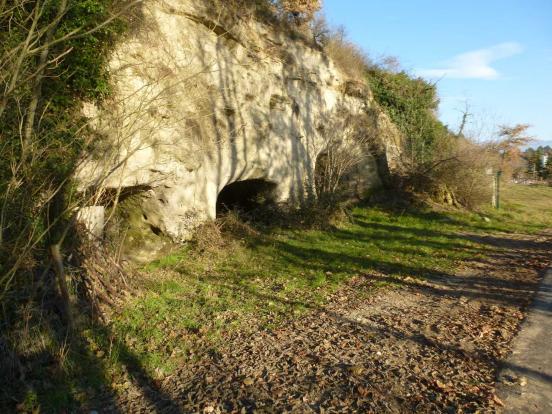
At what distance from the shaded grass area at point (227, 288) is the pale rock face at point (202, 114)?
4.59 feet

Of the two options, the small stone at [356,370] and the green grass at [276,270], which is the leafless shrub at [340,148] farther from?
the small stone at [356,370]

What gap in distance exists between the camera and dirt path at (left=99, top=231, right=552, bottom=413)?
176 inches

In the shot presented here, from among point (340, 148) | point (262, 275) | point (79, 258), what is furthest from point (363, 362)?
point (340, 148)

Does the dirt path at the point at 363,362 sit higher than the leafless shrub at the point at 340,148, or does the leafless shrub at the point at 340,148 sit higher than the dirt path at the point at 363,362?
the leafless shrub at the point at 340,148

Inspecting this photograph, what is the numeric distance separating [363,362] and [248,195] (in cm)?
931

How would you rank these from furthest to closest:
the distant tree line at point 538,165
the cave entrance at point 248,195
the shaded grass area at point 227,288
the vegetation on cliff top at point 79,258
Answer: the distant tree line at point 538,165, the cave entrance at point 248,195, the shaded grass area at point 227,288, the vegetation on cliff top at point 79,258

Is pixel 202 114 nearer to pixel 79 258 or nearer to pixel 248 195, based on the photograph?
pixel 248 195

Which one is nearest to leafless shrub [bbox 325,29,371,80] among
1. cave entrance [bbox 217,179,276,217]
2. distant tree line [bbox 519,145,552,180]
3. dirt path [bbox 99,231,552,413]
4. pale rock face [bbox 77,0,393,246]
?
pale rock face [bbox 77,0,393,246]

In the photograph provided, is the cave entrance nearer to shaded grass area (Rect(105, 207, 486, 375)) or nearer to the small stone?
shaded grass area (Rect(105, 207, 486, 375))

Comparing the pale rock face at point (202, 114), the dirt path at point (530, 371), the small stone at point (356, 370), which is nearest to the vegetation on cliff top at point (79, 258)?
the pale rock face at point (202, 114)

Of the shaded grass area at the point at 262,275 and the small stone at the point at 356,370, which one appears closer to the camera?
the small stone at the point at 356,370

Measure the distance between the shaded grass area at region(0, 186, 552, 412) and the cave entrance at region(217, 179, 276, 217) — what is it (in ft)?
4.72

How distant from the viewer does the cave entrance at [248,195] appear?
1374 cm

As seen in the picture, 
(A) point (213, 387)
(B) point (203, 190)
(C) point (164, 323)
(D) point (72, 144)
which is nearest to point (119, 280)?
(C) point (164, 323)
